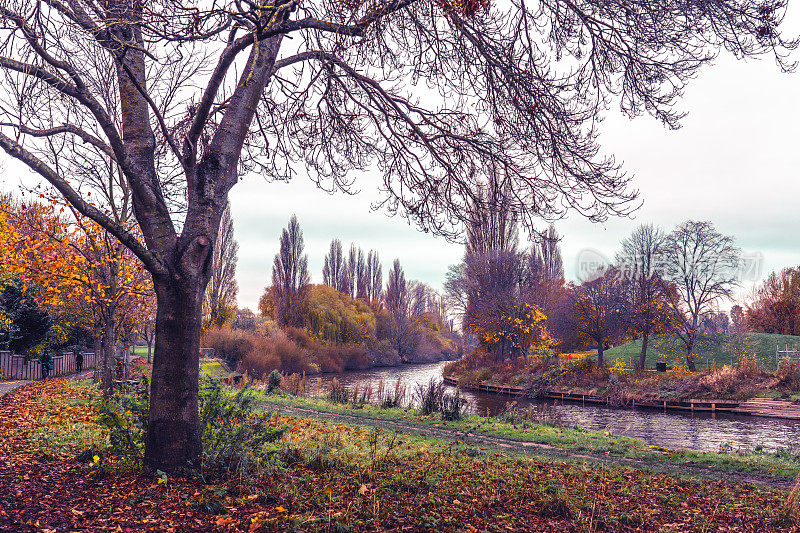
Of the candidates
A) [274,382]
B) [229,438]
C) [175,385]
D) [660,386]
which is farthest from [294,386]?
[660,386]

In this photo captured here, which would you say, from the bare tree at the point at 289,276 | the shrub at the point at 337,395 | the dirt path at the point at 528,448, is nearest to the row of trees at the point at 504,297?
the bare tree at the point at 289,276

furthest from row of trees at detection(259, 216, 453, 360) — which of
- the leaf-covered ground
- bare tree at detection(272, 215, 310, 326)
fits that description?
the leaf-covered ground

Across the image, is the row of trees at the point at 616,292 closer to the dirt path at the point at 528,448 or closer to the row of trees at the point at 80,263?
the dirt path at the point at 528,448

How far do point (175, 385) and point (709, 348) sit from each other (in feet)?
130

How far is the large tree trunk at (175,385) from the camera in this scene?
16.6 ft

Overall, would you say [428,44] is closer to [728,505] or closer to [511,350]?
[728,505]

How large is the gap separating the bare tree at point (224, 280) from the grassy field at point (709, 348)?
29465 mm

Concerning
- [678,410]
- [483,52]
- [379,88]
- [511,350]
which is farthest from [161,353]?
[511,350]

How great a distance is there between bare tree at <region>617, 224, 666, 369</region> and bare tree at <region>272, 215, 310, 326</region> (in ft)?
88.0

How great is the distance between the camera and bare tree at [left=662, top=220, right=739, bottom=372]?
34562 millimetres

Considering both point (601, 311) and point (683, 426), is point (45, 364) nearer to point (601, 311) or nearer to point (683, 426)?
point (683, 426)

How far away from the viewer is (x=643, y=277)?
122 ft

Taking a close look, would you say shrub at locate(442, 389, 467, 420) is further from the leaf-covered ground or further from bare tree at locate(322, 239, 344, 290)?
bare tree at locate(322, 239, 344, 290)

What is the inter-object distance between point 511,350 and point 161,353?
34.6m
